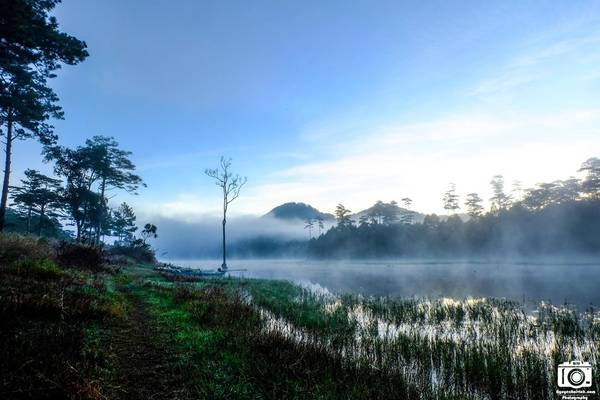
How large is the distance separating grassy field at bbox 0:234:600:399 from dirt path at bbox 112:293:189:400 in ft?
0.08

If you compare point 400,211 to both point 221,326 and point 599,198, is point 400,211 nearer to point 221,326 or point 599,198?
point 599,198

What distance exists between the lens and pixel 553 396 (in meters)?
7.17

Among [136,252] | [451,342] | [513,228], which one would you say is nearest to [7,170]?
[136,252]

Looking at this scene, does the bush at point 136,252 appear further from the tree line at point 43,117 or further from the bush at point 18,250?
the bush at point 18,250

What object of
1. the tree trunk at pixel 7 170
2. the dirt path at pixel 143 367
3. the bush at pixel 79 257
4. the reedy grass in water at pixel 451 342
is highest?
the tree trunk at pixel 7 170

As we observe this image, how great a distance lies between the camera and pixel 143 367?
6629mm

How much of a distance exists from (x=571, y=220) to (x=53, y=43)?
295ft

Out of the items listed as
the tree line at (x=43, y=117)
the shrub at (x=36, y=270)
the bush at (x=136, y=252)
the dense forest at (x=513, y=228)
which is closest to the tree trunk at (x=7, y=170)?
the tree line at (x=43, y=117)

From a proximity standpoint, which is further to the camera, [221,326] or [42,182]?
[42,182]

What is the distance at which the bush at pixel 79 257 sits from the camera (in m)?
21.5

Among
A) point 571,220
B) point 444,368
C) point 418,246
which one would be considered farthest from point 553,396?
point 418,246

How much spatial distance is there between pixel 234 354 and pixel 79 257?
22.0 m

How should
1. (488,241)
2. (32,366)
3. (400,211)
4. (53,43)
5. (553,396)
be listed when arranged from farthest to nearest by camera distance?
(400,211)
(488,241)
(53,43)
(553,396)
(32,366)

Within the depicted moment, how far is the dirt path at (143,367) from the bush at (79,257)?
15736 millimetres
